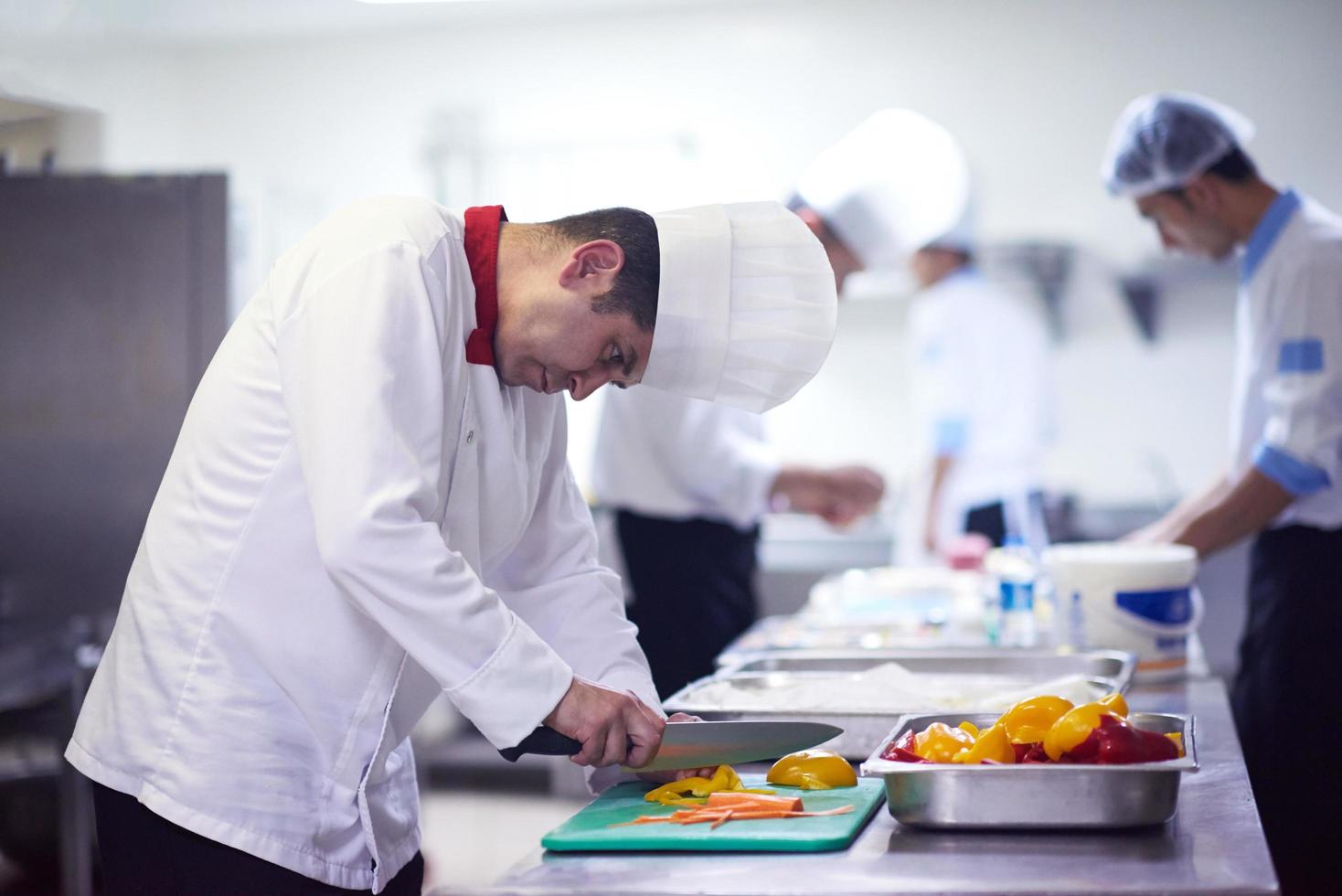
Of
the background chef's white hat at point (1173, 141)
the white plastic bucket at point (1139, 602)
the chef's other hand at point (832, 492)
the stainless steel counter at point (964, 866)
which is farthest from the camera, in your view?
the chef's other hand at point (832, 492)

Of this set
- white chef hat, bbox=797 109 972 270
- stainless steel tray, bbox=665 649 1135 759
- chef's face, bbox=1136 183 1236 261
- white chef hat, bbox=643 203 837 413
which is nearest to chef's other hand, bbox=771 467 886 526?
white chef hat, bbox=797 109 972 270

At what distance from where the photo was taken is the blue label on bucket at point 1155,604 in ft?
6.98

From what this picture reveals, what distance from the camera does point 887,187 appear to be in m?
2.81

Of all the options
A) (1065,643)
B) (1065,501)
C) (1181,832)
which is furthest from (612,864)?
(1065,501)

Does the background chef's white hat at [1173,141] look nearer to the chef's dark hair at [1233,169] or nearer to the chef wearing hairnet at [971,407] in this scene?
the chef's dark hair at [1233,169]

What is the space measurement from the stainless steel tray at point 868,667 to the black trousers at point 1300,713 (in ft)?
1.83

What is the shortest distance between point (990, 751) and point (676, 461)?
1607mm

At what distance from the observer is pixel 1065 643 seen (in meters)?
2.22

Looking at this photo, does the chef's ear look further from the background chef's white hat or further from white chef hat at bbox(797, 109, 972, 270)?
the background chef's white hat

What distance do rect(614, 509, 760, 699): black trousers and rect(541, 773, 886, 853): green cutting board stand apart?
148cm

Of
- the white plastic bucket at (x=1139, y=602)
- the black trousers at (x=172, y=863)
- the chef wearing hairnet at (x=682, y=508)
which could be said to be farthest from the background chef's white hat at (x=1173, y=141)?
the black trousers at (x=172, y=863)

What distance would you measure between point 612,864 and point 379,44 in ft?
16.2

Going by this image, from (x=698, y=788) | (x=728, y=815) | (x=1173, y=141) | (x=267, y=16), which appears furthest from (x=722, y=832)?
(x=267, y=16)

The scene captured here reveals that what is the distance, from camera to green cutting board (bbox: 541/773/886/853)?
1194mm
